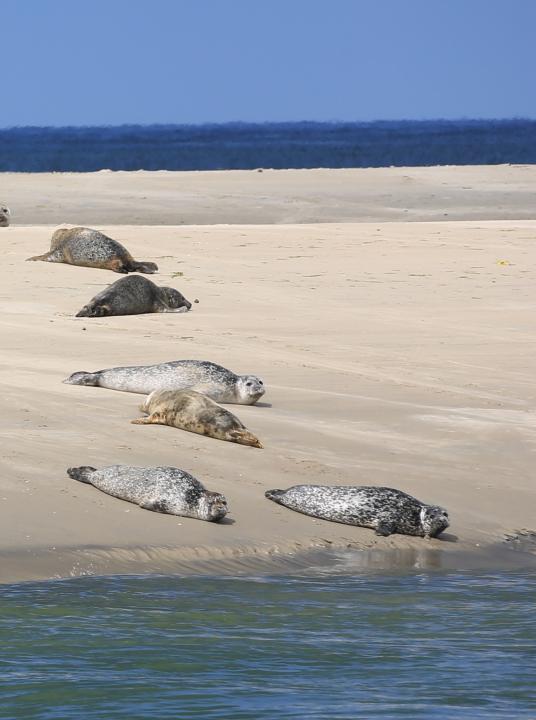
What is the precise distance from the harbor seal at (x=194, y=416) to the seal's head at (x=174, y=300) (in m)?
3.90

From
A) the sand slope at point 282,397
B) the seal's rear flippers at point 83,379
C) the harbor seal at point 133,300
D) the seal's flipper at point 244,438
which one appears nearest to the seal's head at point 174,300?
the harbor seal at point 133,300

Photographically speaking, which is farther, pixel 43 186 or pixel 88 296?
pixel 43 186

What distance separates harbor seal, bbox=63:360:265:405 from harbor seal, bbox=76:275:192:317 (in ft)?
8.57

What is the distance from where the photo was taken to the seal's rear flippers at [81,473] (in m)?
6.92

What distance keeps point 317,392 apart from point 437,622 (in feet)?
11.9

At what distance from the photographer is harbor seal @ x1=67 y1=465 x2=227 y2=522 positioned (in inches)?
261

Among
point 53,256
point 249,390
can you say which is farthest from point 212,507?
point 53,256

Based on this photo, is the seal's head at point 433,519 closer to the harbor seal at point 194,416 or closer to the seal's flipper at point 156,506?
the seal's flipper at point 156,506

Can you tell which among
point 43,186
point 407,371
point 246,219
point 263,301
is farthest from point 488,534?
point 43,186

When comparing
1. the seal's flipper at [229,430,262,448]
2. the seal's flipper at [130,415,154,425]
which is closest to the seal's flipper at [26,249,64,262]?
the seal's flipper at [130,415,154,425]

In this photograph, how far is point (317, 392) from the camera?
30.2 feet

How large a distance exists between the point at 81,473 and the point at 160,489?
44 cm

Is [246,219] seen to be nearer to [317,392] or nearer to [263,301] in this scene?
[263,301]

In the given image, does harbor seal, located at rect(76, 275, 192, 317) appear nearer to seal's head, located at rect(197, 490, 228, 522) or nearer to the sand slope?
the sand slope
